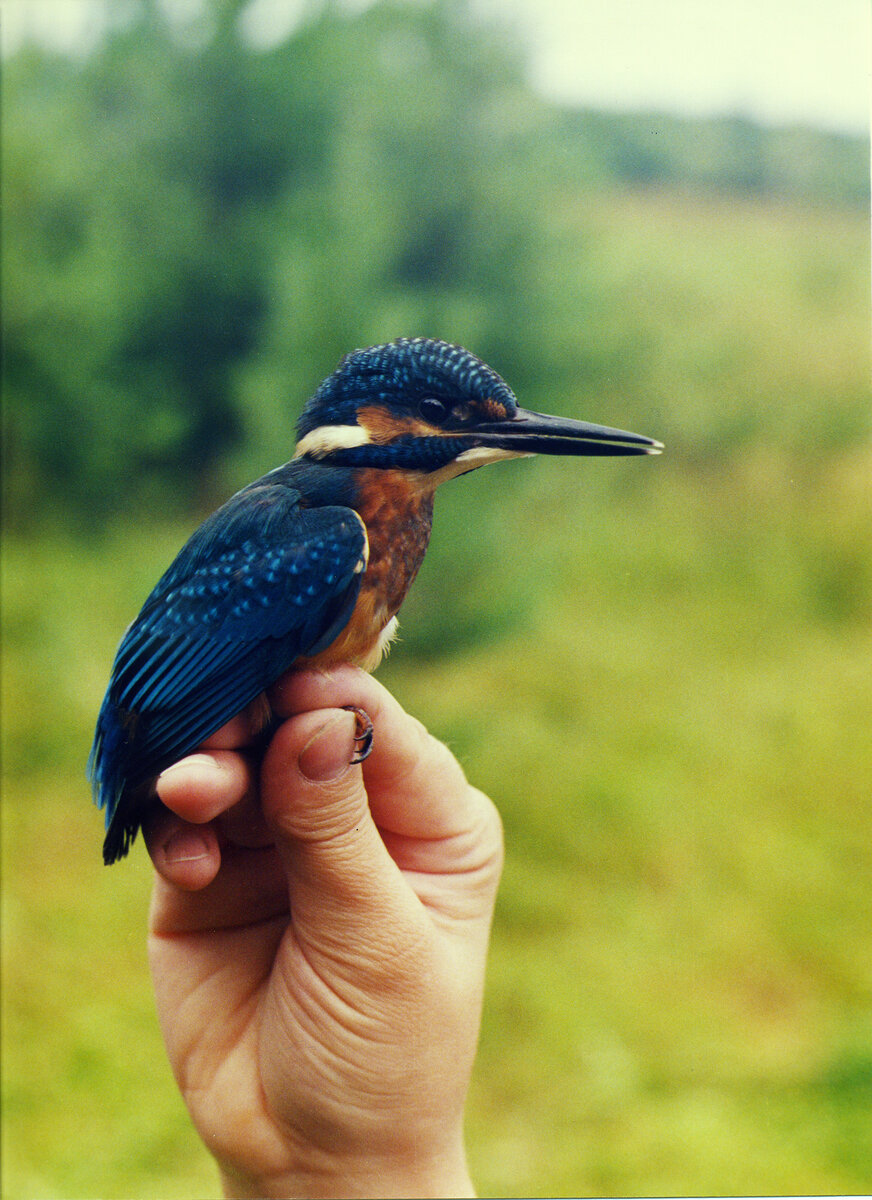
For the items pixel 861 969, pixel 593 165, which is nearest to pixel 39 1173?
pixel 861 969

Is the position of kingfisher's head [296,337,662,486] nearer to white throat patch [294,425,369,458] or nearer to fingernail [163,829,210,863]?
white throat patch [294,425,369,458]

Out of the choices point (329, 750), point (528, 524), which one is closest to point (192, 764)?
point (329, 750)

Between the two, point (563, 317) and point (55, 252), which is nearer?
point (563, 317)

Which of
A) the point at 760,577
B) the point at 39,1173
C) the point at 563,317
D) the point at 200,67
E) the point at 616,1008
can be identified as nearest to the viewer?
the point at 563,317

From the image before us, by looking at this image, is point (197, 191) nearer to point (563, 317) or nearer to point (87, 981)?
point (563, 317)

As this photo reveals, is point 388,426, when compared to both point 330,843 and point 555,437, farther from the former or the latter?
point 330,843

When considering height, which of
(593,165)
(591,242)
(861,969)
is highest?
(593,165)
